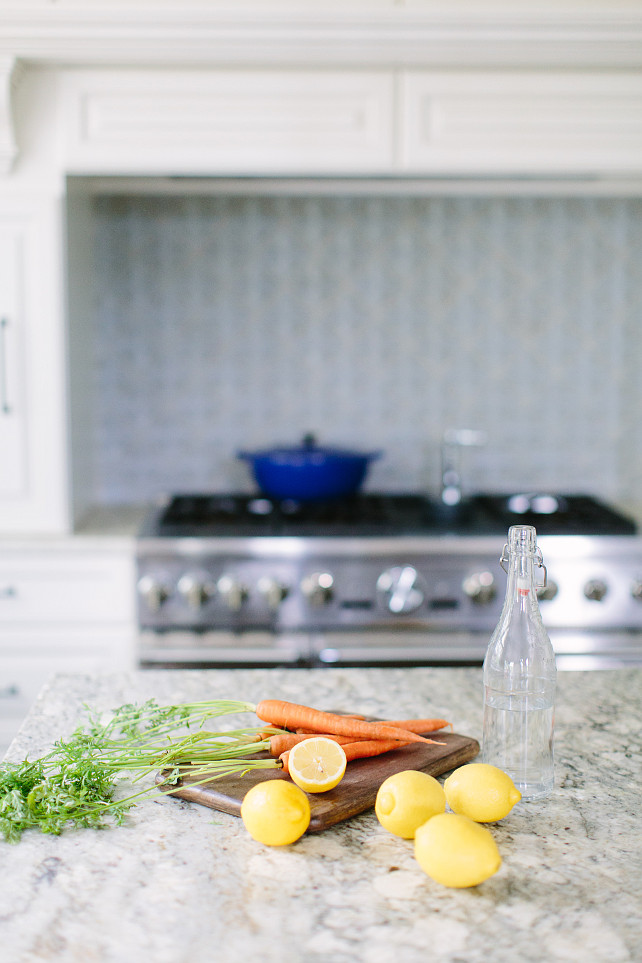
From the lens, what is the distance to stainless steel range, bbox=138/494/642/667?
2.42 meters

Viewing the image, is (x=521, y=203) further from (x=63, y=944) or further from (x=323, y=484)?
(x=63, y=944)

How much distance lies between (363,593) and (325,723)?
132cm

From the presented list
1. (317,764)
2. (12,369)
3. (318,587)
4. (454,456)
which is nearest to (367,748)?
(317,764)

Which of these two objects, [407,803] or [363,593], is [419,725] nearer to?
[407,803]

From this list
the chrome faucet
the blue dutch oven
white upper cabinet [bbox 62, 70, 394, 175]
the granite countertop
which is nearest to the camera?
the granite countertop

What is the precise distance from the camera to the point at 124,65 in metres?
2.36

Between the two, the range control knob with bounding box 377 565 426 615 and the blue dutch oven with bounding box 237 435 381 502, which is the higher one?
the blue dutch oven with bounding box 237 435 381 502

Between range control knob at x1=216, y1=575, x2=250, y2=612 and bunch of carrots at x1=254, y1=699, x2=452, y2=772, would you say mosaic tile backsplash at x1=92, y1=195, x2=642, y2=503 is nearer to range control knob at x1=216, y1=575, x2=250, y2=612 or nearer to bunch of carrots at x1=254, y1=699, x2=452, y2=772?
range control knob at x1=216, y1=575, x2=250, y2=612

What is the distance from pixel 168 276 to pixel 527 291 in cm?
116

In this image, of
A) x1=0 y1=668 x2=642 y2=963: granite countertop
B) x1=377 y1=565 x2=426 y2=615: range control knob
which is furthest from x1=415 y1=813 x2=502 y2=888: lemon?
x1=377 y1=565 x2=426 y2=615: range control knob

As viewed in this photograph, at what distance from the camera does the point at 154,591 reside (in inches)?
94.3

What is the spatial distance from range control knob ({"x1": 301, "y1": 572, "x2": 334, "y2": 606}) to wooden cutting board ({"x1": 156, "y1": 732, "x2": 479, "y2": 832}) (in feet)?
4.01

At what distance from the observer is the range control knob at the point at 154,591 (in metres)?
2.40

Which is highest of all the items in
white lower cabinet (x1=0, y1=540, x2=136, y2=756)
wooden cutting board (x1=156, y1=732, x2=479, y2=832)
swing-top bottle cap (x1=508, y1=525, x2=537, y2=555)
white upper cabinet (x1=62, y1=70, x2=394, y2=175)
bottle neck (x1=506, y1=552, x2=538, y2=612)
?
white upper cabinet (x1=62, y1=70, x2=394, y2=175)
